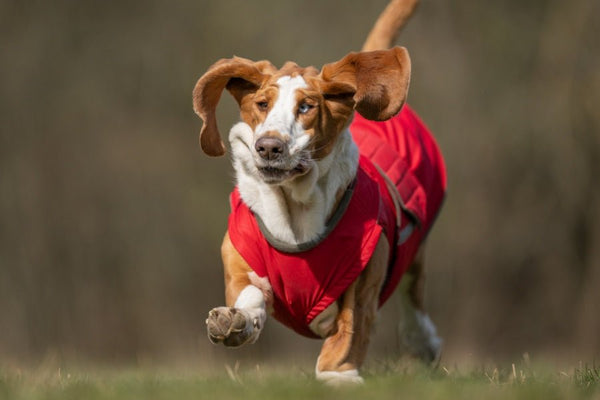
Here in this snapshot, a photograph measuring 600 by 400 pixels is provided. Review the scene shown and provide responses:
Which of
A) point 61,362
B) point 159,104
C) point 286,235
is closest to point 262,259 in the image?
point 286,235

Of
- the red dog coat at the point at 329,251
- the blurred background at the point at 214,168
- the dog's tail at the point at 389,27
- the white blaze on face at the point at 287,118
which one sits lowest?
the blurred background at the point at 214,168

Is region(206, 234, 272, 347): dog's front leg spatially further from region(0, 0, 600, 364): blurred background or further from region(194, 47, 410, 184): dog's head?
region(0, 0, 600, 364): blurred background

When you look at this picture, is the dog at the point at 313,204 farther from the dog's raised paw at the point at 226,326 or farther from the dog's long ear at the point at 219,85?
the dog's raised paw at the point at 226,326

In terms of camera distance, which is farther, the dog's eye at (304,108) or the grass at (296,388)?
the dog's eye at (304,108)

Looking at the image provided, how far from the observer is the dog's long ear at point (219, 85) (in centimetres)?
495

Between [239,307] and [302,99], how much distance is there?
35.5 inches

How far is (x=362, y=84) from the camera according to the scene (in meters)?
4.89

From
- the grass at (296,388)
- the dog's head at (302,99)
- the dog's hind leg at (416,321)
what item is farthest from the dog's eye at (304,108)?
the dog's hind leg at (416,321)

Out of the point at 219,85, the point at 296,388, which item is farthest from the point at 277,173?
the point at 296,388

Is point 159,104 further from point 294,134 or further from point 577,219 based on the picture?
point 294,134

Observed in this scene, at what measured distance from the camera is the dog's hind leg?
260 inches

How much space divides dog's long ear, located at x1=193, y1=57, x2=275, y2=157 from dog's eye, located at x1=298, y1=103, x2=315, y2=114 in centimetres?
28

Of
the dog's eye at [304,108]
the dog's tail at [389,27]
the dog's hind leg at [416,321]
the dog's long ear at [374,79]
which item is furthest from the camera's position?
the dog's tail at [389,27]

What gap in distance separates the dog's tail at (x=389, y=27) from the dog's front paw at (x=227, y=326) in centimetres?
273
